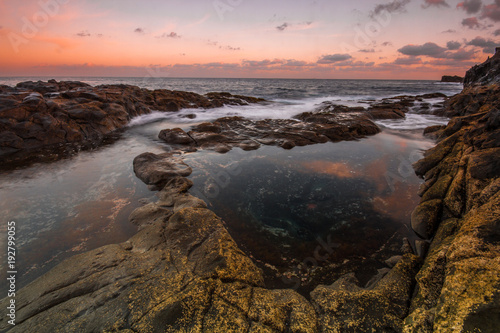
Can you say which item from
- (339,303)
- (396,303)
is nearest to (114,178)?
(339,303)

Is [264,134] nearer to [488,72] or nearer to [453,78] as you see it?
[488,72]

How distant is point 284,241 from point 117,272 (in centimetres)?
364

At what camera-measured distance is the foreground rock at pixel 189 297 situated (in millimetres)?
2982

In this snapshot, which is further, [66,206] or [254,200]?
[254,200]

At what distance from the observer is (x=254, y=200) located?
763cm

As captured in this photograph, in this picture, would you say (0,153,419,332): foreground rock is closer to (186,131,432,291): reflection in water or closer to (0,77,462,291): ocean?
(186,131,432,291): reflection in water

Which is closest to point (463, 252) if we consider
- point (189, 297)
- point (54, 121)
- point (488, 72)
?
point (189, 297)

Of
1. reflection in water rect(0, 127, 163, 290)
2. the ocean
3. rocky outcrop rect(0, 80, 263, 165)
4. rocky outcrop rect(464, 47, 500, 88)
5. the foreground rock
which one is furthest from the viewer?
rocky outcrop rect(464, 47, 500, 88)

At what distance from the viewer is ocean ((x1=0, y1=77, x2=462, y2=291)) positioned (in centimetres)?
543

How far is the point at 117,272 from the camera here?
3863 millimetres

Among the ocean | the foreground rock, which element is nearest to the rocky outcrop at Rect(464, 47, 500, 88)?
the ocean

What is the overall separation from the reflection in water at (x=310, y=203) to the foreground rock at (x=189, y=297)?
89 cm

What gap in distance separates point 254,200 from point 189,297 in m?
4.59

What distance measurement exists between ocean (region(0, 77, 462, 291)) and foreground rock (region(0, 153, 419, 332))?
1.04m
